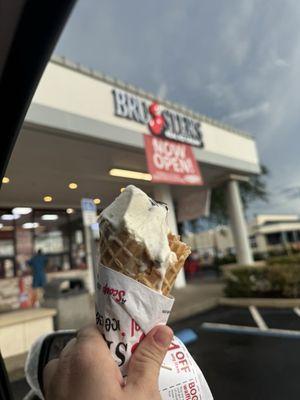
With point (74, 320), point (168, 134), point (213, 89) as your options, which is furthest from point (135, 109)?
point (213, 89)

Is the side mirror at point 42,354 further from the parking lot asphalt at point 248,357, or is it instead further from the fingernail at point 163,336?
the parking lot asphalt at point 248,357

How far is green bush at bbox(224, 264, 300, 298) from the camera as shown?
8922 millimetres

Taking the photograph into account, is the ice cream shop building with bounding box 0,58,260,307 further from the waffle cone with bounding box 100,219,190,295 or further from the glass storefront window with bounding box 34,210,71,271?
Answer: the waffle cone with bounding box 100,219,190,295

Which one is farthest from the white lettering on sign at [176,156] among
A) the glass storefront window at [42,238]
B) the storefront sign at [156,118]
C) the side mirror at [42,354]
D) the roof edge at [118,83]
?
the side mirror at [42,354]

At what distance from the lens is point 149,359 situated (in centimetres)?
89

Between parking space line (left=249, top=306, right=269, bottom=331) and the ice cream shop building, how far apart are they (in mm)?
2762

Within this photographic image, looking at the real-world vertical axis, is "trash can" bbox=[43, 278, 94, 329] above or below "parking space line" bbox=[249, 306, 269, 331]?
above

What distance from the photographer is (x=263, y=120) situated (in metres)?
1.65

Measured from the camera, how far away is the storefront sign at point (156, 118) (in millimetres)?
8344

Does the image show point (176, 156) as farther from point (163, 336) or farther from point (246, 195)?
point (246, 195)

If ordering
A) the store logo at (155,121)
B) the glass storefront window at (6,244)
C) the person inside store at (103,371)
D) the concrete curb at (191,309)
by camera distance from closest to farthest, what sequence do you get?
the person inside store at (103,371), the glass storefront window at (6,244), the concrete curb at (191,309), the store logo at (155,121)

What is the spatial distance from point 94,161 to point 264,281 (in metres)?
8.10

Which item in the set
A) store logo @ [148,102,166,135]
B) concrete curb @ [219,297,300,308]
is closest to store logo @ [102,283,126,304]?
store logo @ [148,102,166,135]

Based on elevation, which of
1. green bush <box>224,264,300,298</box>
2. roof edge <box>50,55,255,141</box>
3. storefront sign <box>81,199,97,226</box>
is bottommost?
green bush <box>224,264,300,298</box>
